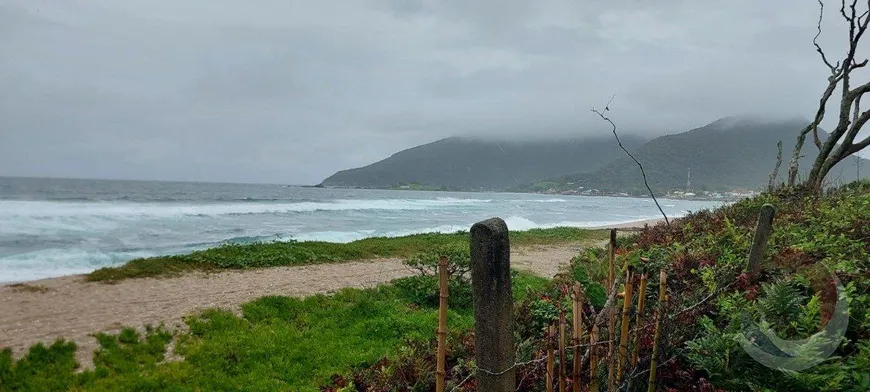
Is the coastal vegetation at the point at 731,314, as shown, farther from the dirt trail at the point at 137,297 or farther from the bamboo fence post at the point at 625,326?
the dirt trail at the point at 137,297

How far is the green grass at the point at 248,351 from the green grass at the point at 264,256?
559 centimetres

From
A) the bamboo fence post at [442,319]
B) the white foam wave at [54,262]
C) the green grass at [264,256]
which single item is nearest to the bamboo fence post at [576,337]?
the bamboo fence post at [442,319]

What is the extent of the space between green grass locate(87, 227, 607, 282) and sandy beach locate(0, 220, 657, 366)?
0.73m

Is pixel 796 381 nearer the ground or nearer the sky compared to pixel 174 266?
nearer the sky

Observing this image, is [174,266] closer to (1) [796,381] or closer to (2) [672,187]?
(1) [796,381]

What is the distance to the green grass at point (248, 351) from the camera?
19.7ft

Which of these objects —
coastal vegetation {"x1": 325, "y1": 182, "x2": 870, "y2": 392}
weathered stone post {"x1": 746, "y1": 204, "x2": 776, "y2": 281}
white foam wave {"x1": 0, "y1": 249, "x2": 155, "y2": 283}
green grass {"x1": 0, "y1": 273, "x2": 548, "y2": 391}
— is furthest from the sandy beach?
weathered stone post {"x1": 746, "y1": 204, "x2": 776, "y2": 281}

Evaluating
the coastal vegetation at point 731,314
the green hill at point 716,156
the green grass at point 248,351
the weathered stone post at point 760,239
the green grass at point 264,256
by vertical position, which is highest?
the green hill at point 716,156

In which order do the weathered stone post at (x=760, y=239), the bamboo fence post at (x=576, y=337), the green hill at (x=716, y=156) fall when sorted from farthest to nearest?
the green hill at (x=716, y=156)
the weathered stone post at (x=760, y=239)
the bamboo fence post at (x=576, y=337)

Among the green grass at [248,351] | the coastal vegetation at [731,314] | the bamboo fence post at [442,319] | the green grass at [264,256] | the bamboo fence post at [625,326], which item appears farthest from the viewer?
the green grass at [264,256]

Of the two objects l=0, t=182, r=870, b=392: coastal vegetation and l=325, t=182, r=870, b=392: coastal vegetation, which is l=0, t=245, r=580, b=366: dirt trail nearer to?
l=0, t=182, r=870, b=392: coastal vegetation

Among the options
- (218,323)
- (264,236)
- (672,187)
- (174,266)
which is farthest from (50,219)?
(672,187)

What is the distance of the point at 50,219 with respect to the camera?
2939 centimetres

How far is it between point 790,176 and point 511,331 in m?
12.7
